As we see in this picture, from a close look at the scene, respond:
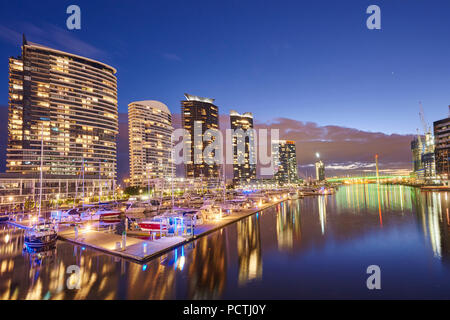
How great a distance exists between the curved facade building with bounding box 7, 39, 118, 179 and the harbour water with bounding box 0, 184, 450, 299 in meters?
109

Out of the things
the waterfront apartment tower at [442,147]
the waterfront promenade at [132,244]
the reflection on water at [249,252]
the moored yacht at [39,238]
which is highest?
the waterfront apartment tower at [442,147]

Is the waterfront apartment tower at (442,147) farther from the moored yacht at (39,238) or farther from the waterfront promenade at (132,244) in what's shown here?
the moored yacht at (39,238)

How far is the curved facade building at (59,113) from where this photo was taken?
384 feet

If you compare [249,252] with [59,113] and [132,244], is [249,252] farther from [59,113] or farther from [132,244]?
[59,113]

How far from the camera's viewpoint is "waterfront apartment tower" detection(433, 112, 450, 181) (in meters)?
137

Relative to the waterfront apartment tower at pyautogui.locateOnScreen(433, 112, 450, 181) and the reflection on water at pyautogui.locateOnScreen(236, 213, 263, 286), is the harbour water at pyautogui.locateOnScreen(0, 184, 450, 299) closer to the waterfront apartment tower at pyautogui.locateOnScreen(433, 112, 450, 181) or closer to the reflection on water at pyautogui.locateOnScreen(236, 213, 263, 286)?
the reflection on water at pyautogui.locateOnScreen(236, 213, 263, 286)

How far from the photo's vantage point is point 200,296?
41.6 ft

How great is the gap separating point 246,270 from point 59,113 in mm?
146313

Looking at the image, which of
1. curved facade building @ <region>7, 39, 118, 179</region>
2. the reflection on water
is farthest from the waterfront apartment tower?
curved facade building @ <region>7, 39, 118, 179</region>

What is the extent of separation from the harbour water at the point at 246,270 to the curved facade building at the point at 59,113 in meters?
109

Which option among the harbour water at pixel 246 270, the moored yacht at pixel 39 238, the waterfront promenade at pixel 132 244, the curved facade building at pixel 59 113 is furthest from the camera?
the curved facade building at pixel 59 113

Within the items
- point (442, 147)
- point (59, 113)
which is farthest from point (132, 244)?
point (442, 147)

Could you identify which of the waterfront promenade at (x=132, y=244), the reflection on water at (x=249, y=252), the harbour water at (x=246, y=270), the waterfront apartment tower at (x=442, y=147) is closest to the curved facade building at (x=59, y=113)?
the waterfront promenade at (x=132, y=244)
